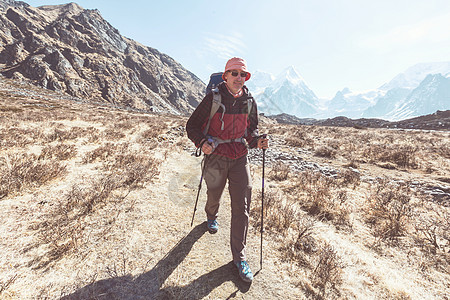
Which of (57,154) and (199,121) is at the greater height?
(199,121)

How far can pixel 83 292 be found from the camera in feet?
7.68

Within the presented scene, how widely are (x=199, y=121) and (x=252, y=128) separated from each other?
3.54 feet

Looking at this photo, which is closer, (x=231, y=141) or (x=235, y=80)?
(x=235, y=80)

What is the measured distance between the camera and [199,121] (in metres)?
3.25

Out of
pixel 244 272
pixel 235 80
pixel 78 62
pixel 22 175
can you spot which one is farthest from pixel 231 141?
pixel 78 62

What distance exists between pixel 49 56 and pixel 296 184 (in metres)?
138

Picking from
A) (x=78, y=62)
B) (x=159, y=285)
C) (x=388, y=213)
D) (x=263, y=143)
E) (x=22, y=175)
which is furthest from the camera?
(x=78, y=62)

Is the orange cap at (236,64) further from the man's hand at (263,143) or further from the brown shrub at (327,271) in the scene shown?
the brown shrub at (327,271)

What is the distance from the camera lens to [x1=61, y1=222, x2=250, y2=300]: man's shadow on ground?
7.88 ft

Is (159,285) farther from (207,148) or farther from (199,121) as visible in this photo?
(199,121)

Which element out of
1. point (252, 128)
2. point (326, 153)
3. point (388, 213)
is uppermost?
point (252, 128)

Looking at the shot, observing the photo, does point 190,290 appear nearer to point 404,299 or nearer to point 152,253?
point 152,253

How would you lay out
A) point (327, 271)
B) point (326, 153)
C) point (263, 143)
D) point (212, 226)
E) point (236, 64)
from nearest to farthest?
point (327, 271)
point (236, 64)
point (263, 143)
point (212, 226)
point (326, 153)

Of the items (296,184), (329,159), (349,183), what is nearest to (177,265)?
(296,184)
